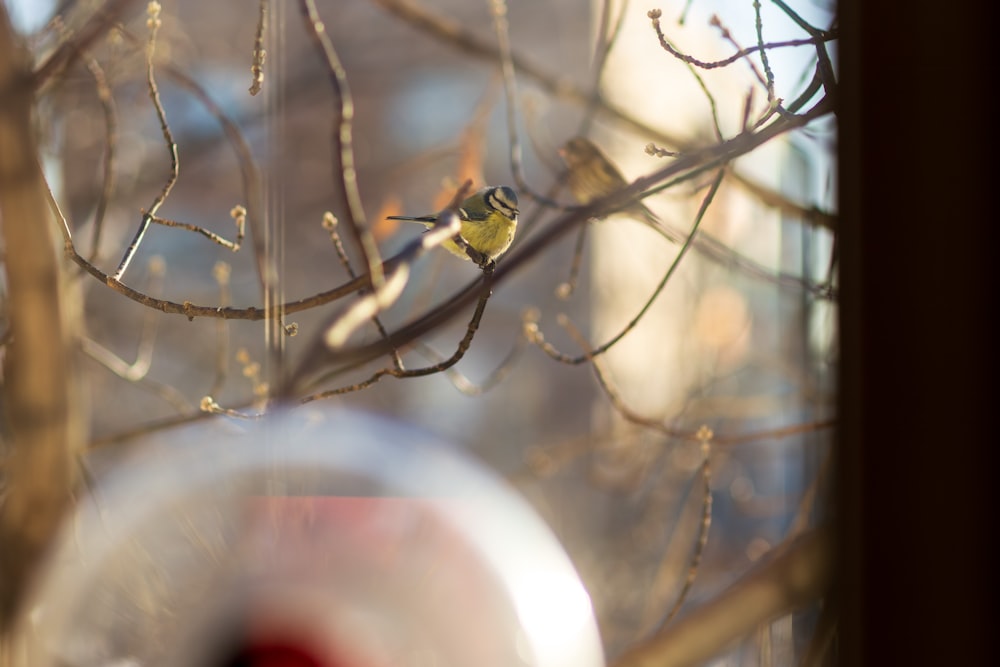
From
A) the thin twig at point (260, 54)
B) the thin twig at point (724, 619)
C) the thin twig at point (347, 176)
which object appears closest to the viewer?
the thin twig at point (347, 176)

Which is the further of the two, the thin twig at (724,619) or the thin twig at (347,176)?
the thin twig at (724,619)

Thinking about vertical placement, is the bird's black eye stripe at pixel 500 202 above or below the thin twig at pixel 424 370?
above

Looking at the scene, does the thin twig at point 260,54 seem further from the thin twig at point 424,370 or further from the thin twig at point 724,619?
the thin twig at point 724,619

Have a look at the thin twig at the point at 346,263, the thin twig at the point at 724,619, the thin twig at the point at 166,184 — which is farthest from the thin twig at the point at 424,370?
the thin twig at the point at 724,619

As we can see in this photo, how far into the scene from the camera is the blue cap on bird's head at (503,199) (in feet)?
2.03

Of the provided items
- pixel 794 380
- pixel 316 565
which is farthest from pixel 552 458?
pixel 316 565

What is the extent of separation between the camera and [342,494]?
58 cm

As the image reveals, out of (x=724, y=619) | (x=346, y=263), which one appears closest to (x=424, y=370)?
(x=346, y=263)

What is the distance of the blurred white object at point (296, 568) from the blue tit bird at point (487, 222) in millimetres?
152

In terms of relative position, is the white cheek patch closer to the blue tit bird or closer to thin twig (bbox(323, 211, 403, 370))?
the blue tit bird

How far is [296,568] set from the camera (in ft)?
1.42

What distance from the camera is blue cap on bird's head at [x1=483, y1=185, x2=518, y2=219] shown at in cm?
62

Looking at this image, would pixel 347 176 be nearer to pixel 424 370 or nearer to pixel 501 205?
pixel 424 370

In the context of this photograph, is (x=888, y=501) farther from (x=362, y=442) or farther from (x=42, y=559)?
(x=42, y=559)
